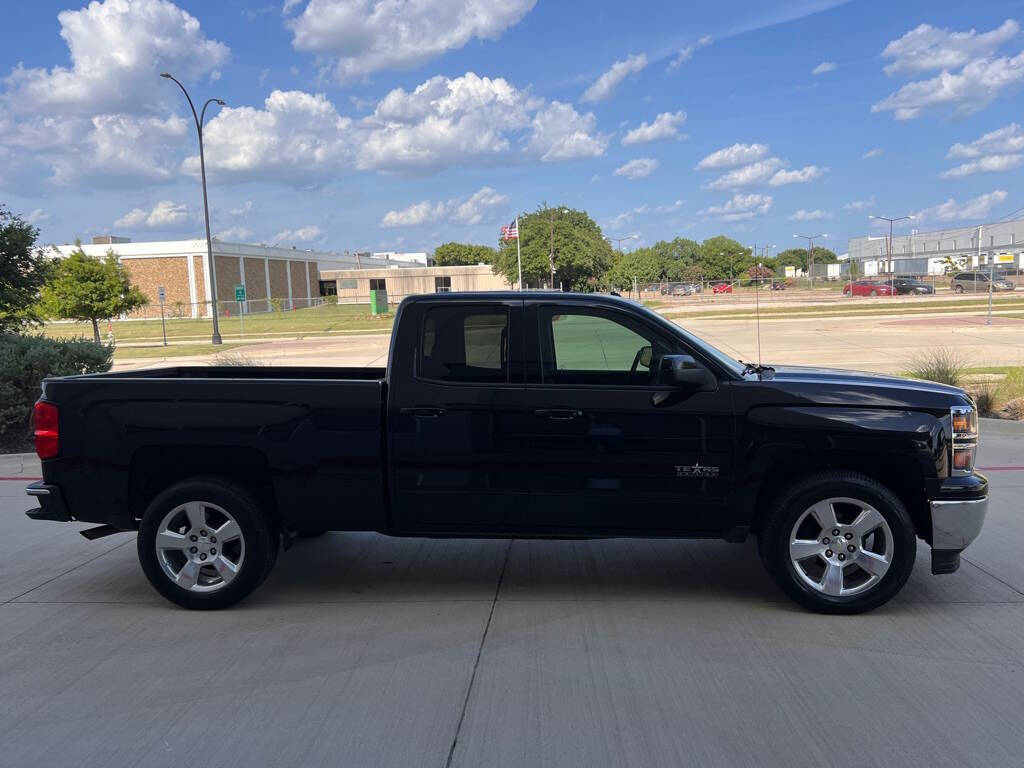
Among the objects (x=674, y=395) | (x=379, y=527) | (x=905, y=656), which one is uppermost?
(x=674, y=395)

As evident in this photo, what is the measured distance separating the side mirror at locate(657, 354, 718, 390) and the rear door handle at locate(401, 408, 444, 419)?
131cm

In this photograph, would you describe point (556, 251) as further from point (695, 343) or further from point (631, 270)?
point (695, 343)

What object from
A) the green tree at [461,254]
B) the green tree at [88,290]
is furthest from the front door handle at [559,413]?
the green tree at [461,254]

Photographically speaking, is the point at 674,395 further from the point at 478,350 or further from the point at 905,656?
the point at 905,656

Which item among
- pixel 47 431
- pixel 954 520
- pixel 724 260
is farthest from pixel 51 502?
pixel 724 260

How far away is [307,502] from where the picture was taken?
5.30m

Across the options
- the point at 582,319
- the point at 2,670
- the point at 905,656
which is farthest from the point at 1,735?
the point at 905,656

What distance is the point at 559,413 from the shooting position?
510 centimetres

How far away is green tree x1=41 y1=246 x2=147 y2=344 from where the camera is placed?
3569cm

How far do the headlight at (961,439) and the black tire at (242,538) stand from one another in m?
4.04

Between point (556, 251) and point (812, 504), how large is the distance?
196ft

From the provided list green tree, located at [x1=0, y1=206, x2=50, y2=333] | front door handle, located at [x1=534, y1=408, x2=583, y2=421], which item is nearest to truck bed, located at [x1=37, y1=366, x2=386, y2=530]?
front door handle, located at [x1=534, y1=408, x2=583, y2=421]

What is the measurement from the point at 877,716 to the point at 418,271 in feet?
332

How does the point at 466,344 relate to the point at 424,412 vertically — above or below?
above
